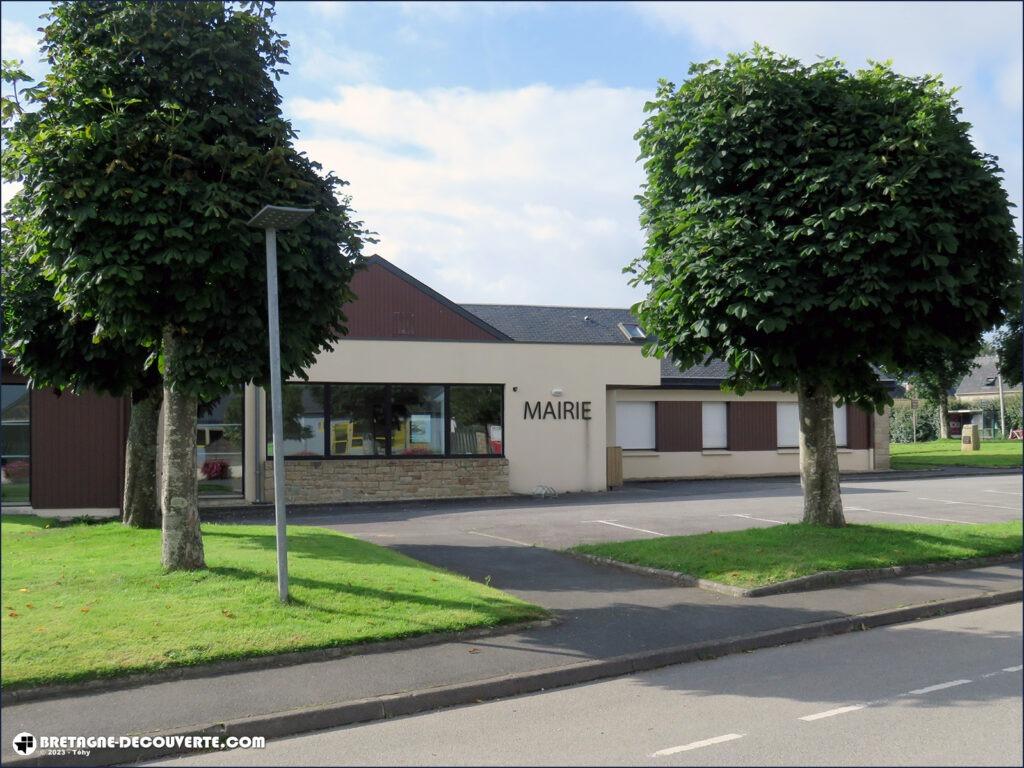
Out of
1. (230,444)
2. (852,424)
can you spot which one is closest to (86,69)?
(230,444)

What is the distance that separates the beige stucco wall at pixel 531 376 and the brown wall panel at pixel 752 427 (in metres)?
6.14

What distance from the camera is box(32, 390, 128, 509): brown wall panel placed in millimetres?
19531

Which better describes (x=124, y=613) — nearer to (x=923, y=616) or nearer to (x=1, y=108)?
(x=1, y=108)

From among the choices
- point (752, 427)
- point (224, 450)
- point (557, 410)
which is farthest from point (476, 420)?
point (752, 427)

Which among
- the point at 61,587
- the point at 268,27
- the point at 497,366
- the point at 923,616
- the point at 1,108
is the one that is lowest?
the point at 923,616

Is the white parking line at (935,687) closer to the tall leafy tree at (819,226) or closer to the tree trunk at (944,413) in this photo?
the tall leafy tree at (819,226)

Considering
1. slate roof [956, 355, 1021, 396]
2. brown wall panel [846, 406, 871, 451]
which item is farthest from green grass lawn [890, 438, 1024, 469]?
slate roof [956, 355, 1021, 396]

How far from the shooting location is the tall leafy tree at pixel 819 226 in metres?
11.2

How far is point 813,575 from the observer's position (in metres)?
10.9

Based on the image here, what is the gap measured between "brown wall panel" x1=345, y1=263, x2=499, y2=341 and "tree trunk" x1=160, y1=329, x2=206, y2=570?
44.1ft

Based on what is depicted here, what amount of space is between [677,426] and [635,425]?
1428 millimetres

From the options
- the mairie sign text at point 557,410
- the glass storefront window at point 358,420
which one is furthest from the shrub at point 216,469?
the mairie sign text at point 557,410

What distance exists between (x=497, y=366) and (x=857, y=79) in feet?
43.4

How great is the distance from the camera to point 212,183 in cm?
877
